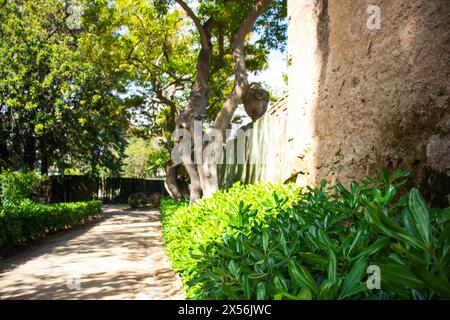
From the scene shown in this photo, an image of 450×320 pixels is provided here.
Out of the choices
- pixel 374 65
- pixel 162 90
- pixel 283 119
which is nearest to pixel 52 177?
pixel 162 90

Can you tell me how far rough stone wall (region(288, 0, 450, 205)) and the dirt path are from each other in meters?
3.41

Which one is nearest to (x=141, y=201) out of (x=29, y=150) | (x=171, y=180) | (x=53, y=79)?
(x=29, y=150)

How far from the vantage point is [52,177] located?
76.8ft

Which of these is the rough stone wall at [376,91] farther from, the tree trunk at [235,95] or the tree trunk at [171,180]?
the tree trunk at [171,180]

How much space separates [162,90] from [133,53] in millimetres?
2187

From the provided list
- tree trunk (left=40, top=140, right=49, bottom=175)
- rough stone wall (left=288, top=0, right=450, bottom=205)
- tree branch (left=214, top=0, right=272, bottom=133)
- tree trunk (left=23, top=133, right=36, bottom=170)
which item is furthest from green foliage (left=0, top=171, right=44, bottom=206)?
rough stone wall (left=288, top=0, right=450, bottom=205)

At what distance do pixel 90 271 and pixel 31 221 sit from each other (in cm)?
521

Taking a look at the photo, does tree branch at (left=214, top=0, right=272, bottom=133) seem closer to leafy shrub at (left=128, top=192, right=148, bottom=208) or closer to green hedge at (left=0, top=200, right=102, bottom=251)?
green hedge at (left=0, top=200, right=102, bottom=251)

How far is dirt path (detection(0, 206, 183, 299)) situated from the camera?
5.79 metres

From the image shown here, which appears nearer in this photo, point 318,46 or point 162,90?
point 318,46

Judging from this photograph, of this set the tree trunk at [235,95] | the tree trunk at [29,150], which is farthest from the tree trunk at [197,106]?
the tree trunk at [29,150]

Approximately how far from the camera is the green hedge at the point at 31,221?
9.79 m

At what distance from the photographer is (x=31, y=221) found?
11352 mm

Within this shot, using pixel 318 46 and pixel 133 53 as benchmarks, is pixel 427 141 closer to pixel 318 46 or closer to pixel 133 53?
pixel 318 46
